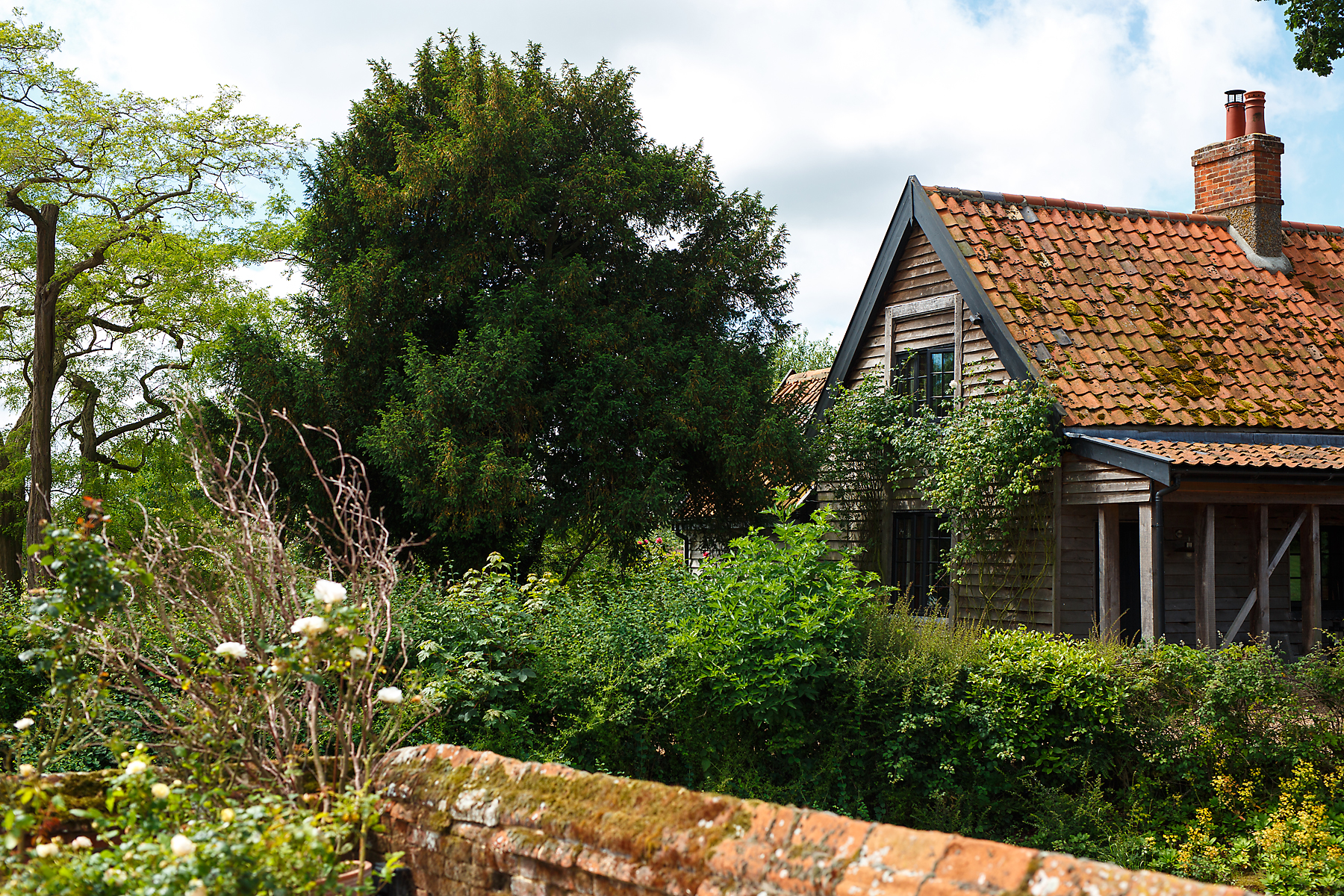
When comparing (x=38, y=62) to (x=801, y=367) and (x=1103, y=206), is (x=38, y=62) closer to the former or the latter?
(x=1103, y=206)

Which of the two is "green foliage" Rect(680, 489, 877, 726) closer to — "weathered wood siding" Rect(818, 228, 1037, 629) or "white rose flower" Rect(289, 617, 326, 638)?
"white rose flower" Rect(289, 617, 326, 638)

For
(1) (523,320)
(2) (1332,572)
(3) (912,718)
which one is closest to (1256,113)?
(2) (1332,572)

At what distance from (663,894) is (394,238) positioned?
12796 millimetres

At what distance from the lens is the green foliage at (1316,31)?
12242mm

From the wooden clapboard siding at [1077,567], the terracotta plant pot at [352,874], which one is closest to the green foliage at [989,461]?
the wooden clapboard siding at [1077,567]

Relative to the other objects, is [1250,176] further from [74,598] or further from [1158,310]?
[74,598]

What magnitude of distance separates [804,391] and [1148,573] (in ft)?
28.3

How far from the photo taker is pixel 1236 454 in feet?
37.1

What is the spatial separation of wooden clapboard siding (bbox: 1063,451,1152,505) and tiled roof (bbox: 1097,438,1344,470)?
1.10 feet

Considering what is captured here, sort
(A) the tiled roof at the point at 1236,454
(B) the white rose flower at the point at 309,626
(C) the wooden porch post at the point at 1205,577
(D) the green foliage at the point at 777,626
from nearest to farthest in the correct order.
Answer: (B) the white rose flower at the point at 309,626
(D) the green foliage at the point at 777,626
(A) the tiled roof at the point at 1236,454
(C) the wooden porch post at the point at 1205,577

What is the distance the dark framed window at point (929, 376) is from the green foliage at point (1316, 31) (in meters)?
5.41

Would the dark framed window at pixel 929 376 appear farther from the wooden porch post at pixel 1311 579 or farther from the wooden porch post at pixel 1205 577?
the wooden porch post at pixel 1311 579

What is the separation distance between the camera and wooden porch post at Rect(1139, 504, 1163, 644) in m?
11.2

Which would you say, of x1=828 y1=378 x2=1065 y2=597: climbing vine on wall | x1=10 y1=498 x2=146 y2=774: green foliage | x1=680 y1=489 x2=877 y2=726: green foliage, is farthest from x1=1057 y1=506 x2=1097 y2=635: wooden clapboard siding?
x1=10 y1=498 x2=146 y2=774: green foliage
